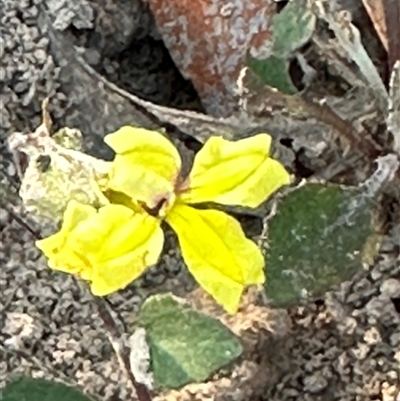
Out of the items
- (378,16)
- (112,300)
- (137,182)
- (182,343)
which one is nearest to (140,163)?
(137,182)

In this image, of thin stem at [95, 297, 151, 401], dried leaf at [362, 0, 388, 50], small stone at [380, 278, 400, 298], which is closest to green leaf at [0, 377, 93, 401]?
thin stem at [95, 297, 151, 401]

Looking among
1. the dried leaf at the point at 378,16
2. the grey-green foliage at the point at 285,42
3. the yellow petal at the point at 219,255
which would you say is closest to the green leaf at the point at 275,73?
the grey-green foliage at the point at 285,42

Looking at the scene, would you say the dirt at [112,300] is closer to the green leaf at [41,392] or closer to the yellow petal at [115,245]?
the green leaf at [41,392]

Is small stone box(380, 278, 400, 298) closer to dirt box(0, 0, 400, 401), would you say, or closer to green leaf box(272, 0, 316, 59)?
dirt box(0, 0, 400, 401)

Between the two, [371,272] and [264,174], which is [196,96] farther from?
[264,174]

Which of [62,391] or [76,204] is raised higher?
[76,204]

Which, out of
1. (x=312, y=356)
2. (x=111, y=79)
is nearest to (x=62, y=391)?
(x=312, y=356)

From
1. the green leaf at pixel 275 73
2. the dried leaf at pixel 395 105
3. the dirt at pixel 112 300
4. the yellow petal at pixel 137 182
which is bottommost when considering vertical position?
the dirt at pixel 112 300
